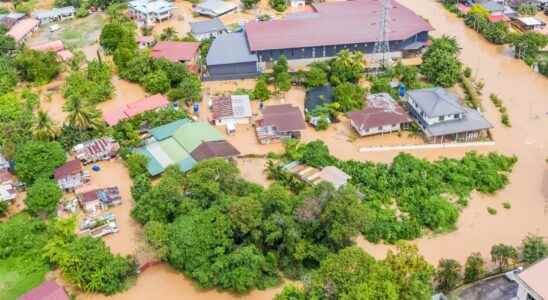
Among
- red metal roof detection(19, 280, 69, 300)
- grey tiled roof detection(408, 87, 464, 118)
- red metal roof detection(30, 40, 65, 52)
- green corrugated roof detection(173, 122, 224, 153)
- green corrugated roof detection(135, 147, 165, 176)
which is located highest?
red metal roof detection(30, 40, 65, 52)

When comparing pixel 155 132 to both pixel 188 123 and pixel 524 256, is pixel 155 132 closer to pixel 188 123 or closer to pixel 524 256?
pixel 188 123

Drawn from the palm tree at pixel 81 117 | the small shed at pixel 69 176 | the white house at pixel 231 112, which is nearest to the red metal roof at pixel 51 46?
the palm tree at pixel 81 117

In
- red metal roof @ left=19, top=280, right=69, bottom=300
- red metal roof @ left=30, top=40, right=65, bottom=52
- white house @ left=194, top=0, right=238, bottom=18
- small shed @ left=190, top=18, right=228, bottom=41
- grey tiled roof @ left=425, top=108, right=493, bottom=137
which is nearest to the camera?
red metal roof @ left=19, top=280, right=69, bottom=300

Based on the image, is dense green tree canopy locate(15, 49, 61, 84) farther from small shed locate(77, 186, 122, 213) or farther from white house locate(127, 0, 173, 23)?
small shed locate(77, 186, 122, 213)

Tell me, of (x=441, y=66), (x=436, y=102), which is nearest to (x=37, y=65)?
(x=436, y=102)

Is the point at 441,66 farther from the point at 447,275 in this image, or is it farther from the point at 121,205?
the point at 121,205

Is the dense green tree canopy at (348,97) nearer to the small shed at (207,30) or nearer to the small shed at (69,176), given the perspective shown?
the small shed at (207,30)

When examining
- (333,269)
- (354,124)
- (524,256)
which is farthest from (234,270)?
(354,124)

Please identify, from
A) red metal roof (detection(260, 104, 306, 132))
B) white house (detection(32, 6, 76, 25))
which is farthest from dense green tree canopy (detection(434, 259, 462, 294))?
white house (detection(32, 6, 76, 25))
